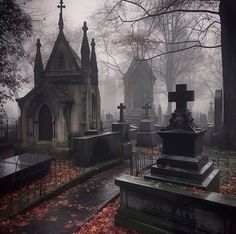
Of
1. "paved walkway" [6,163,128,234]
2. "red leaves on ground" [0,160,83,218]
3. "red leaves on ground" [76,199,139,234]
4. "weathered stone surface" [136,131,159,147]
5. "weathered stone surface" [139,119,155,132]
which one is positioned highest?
"weathered stone surface" [139,119,155,132]

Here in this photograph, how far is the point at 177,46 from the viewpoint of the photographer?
34125mm

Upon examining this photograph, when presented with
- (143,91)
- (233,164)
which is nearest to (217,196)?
(233,164)

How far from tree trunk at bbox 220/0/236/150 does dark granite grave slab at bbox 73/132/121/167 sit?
19.5ft

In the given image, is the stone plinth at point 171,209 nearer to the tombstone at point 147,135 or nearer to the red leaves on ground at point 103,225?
the red leaves on ground at point 103,225

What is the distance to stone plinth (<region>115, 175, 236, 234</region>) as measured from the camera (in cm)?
392

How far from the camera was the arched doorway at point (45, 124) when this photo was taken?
12.4 m

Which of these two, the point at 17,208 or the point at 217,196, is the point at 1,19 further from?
the point at 217,196

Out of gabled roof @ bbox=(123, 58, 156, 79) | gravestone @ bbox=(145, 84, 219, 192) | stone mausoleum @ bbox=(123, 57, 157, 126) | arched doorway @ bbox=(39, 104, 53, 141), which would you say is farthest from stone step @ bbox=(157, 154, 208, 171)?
gabled roof @ bbox=(123, 58, 156, 79)

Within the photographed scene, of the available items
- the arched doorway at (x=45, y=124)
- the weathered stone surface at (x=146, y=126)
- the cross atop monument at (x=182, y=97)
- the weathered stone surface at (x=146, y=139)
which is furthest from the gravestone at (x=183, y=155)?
the weathered stone surface at (x=146, y=126)

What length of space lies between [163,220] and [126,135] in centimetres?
937

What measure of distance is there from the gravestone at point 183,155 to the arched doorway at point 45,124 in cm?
788

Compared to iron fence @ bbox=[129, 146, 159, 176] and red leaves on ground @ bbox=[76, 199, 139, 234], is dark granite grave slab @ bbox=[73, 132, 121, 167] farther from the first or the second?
Result: red leaves on ground @ bbox=[76, 199, 139, 234]

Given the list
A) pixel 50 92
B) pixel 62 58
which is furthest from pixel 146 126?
pixel 50 92

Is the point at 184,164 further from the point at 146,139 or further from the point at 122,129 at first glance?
the point at 146,139
